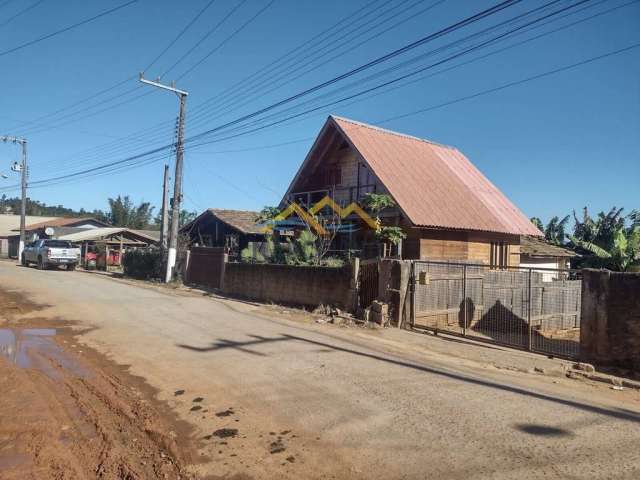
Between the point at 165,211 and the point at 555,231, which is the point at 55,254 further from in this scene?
the point at 555,231

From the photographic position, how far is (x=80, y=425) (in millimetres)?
5188

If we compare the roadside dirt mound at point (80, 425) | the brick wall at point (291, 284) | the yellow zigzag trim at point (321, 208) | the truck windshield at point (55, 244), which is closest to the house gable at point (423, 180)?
the yellow zigzag trim at point (321, 208)

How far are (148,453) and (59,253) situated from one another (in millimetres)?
29052

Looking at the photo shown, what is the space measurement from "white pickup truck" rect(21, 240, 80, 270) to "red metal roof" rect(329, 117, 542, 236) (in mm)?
19207

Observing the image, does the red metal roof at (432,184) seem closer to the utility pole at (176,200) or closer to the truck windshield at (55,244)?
the utility pole at (176,200)

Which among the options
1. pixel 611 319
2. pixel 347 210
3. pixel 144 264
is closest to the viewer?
pixel 611 319

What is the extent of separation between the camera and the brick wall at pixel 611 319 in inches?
353

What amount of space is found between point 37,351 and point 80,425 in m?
4.17

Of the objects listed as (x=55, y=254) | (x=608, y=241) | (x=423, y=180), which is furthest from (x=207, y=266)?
(x=608, y=241)

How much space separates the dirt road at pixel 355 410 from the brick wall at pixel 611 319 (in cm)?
151

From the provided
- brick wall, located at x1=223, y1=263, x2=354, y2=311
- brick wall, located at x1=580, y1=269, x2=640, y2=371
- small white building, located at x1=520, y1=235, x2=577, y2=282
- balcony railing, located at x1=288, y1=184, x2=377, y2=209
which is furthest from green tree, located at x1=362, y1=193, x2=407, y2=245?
small white building, located at x1=520, y1=235, x2=577, y2=282

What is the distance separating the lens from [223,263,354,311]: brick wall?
14547 mm

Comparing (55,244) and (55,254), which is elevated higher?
(55,244)

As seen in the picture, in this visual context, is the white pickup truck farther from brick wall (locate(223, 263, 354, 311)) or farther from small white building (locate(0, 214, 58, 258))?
small white building (locate(0, 214, 58, 258))
